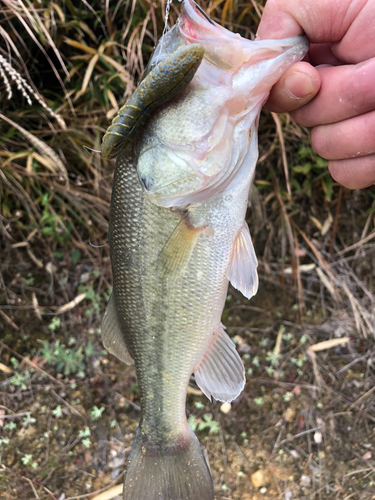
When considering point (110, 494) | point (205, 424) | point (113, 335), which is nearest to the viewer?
point (113, 335)

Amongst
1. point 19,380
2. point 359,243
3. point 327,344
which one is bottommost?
point 19,380

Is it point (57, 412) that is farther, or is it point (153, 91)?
point (57, 412)

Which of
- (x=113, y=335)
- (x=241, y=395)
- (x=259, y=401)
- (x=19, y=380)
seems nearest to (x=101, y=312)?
(x=19, y=380)

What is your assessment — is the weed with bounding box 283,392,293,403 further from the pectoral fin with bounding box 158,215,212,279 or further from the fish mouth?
the fish mouth

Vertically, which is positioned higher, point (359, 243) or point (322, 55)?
point (322, 55)

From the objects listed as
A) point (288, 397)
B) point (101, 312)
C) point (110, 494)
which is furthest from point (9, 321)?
point (288, 397)

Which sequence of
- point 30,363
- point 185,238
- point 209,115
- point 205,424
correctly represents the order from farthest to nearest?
point 30,363 < point 205,424 < point 185,238 < point 209,115

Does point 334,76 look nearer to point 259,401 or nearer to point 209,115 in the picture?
point 209,115
